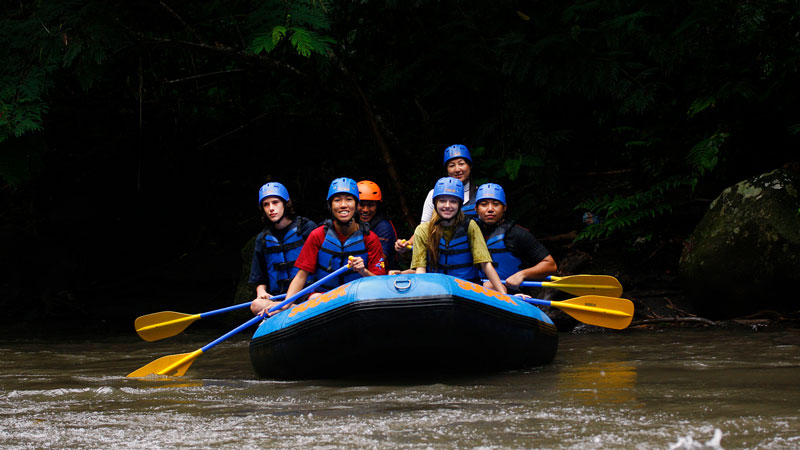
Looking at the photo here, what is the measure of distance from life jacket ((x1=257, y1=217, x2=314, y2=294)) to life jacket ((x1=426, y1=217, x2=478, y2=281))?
1.23 meters

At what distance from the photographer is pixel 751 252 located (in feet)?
23.0

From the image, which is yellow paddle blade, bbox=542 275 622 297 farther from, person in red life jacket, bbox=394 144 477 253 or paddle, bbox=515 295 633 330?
person in red life jacket, bbox=394 144 477 253

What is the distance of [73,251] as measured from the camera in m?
11.2

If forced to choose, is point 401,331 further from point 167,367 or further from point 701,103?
point 701,103

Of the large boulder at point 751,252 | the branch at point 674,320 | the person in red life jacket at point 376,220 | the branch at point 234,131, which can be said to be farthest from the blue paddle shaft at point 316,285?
the branch at point 234,131

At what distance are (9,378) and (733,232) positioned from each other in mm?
5822

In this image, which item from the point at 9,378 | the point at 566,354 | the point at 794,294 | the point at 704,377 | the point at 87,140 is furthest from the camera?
the point at 87,140

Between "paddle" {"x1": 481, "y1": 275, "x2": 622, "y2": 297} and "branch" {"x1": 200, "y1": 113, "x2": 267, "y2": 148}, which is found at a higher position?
"branch" {"x1": 200, "y1": 113, "x2": 267, "y2": 148}

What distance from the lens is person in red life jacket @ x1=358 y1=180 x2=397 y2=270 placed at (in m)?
6.40

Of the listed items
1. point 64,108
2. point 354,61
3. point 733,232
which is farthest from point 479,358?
point 64,108

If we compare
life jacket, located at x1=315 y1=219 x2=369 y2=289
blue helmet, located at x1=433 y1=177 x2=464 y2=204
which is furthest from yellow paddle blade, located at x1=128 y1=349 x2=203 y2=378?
blue helmet, located at x1=433 y1=177 x2=464 y2=204

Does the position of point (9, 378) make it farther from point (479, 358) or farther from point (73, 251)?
point (73, 251)

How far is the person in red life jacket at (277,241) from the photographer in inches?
241

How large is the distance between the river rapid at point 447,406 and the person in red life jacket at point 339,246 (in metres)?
0.82
